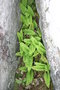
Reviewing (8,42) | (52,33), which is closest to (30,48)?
(8,42)

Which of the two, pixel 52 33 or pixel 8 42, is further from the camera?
pixel 8 42

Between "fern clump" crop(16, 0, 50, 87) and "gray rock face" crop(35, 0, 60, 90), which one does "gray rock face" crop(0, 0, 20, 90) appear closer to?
"fern clump" crop(16, 0, 50, 87)

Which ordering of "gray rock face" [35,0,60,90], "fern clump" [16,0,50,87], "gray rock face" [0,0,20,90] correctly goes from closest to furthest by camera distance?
"gray rock face" [35,0,60,90] → "gray rock face" [0,0,20,90] → "fern clump" [16,0,50,87]

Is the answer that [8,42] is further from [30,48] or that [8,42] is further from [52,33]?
[52,33]

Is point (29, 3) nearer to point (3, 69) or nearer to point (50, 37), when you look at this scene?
point (50, 37)

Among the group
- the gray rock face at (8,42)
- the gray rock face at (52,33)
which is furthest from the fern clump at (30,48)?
the gray rock face at (52,33)

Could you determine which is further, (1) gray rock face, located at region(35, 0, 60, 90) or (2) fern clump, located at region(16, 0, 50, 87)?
(2) fern clump, located at region(16, 0, 50, 87)

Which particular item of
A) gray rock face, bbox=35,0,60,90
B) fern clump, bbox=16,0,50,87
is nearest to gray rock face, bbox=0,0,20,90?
fern clump, bbox=16,0,50,87
